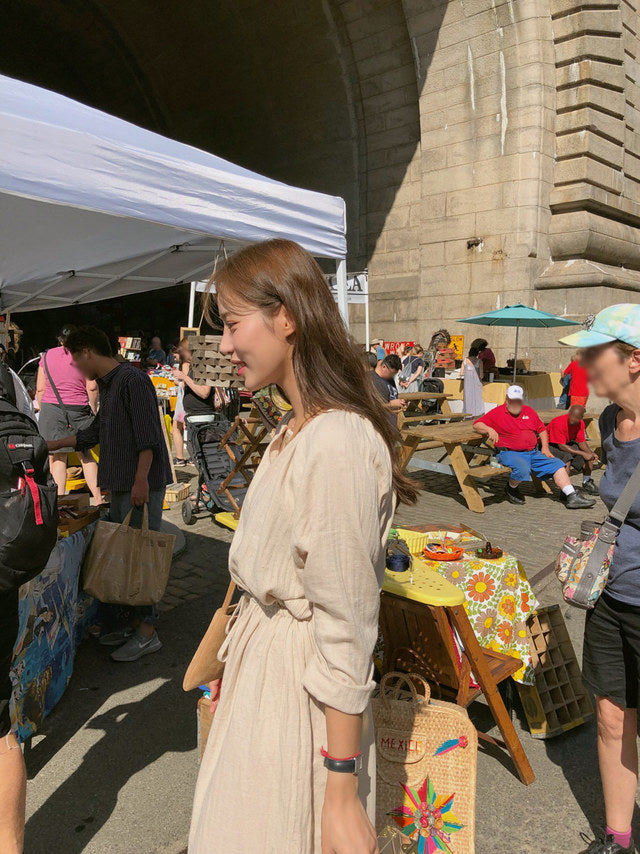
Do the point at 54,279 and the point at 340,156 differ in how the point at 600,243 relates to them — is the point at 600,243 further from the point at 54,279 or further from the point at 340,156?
the point at 54,279

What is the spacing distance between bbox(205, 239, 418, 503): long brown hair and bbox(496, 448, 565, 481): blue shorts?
642cm

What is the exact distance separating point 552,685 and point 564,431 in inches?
222

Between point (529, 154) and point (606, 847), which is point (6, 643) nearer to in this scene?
point (606, 847)

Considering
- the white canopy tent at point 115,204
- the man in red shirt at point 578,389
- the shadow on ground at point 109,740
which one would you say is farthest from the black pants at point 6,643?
the man in red shirt at point 578,389

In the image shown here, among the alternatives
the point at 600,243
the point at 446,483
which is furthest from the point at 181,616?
the point at 600,243

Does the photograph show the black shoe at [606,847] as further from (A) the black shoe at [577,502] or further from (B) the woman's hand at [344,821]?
(A) the black shoe at [577,502]

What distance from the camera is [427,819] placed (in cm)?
208

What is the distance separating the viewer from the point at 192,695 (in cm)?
335

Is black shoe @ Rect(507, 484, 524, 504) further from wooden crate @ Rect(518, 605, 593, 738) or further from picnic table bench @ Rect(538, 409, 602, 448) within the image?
wooden crate @ Rect(518, 605, 593, 738)

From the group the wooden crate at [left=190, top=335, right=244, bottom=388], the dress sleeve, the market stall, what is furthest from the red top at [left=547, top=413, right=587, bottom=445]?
the dress sleeve

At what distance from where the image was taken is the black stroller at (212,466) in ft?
21.3

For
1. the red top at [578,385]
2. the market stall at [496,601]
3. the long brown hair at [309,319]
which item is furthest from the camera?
the red top at [578,385]

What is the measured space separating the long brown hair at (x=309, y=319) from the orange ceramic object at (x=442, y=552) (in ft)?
6.13

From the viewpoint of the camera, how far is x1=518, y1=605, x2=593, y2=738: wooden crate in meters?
2.99
